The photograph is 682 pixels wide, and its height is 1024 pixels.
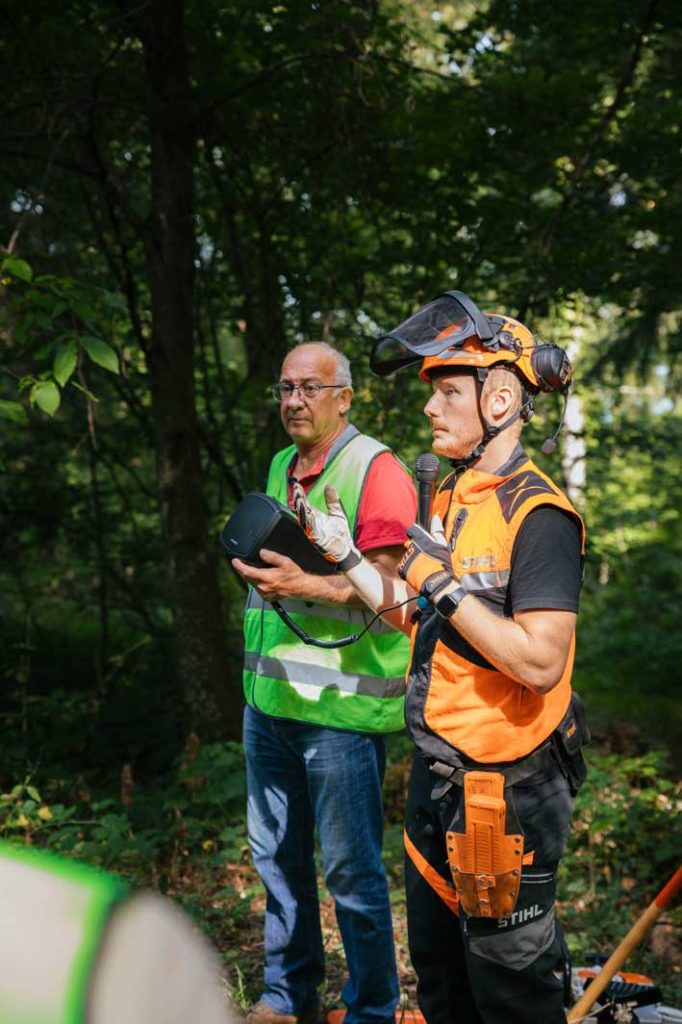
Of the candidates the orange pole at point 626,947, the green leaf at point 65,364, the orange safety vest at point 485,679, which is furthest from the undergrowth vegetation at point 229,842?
the green leaf at point 65,364

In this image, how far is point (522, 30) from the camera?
4.95 metres

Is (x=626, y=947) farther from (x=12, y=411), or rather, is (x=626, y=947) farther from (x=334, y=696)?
(x=12, y=411)

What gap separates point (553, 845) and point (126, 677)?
4.96m

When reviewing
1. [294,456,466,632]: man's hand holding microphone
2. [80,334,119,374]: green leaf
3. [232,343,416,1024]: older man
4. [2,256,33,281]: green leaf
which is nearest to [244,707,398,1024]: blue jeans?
[232,343,416,1024]: older man

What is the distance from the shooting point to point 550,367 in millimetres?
2164

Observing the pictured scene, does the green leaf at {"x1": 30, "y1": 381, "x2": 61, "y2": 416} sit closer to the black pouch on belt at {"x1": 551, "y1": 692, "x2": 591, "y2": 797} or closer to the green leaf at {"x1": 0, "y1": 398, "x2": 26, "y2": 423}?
the green leaf at {"x1": 0, "y1": 398, "x2": 26, "y2": 423}

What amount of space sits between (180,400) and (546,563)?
3.36m

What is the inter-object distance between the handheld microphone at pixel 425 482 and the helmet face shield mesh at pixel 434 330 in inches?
10.5

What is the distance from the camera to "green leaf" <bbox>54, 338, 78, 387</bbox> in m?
2.98

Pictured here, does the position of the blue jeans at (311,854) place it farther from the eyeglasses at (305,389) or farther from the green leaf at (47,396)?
the green leaf at (47,396)

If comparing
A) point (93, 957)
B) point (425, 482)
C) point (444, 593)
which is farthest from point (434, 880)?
point (93, 957)

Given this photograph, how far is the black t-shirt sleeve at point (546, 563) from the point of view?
1.95 m

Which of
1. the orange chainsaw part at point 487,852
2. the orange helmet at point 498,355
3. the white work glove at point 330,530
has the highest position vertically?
the orange helmet at point 498,355

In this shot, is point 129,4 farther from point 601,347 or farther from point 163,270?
point 601,347
